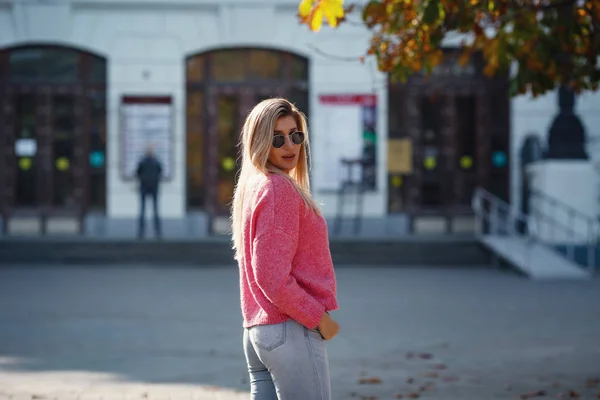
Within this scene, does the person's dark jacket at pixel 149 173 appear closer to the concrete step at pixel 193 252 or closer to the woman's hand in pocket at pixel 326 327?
the concrete step at pixel 193 252

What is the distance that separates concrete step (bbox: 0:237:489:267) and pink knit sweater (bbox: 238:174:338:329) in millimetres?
16331

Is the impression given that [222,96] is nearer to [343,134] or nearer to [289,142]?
[343,134]

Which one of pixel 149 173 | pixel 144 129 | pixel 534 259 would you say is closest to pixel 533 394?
pixel 534 259

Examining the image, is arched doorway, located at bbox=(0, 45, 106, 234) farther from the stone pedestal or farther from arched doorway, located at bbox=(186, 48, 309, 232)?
the stone pedestal

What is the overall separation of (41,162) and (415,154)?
774 cm

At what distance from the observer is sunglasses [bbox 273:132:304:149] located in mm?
4250

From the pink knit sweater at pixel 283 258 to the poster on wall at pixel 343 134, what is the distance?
64.0 ft

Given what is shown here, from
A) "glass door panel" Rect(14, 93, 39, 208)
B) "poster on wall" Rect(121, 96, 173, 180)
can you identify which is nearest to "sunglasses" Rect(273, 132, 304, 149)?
"poster on wall" Rect(121, 96, 173, 180)

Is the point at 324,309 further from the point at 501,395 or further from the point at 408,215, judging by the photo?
the point at 408,215

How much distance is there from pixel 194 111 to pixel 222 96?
0.67 m

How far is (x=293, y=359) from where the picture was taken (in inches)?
162

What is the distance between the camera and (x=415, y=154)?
24.1 m

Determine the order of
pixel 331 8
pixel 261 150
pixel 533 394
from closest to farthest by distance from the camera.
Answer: pixel 261 150 < pixel 331 8 < pixel 533 394

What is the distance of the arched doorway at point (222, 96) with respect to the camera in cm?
2391
